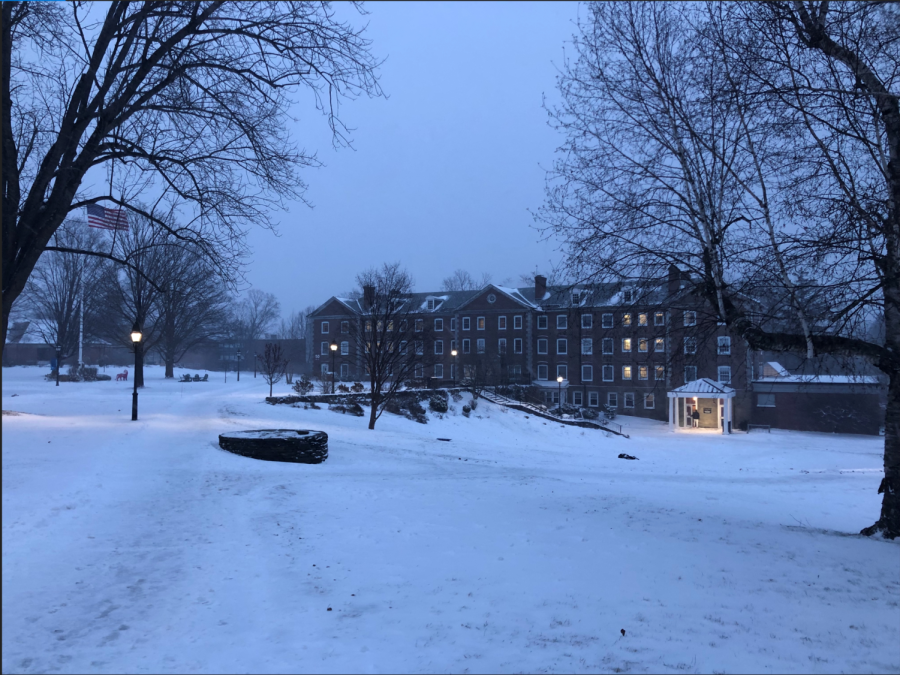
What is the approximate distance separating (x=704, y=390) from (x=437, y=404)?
774 inches

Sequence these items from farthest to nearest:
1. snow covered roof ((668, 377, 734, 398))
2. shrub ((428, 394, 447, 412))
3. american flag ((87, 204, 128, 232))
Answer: snow covered roof ((668, 377, 734, 398)) < shrub ((428, 394, 447, 412)) < american flag ((87, 204, 128, 232))

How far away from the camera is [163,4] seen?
7.77 metres

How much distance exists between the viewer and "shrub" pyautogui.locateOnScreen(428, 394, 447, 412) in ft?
114

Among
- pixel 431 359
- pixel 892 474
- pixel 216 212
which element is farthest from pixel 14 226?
pixel 431 359

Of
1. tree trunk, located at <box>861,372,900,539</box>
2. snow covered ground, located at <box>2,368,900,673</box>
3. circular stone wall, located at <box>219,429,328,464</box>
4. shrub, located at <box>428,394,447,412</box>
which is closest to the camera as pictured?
snow covered ground, located at <box>2,368,900,673</box>

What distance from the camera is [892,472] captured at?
8.59 meters

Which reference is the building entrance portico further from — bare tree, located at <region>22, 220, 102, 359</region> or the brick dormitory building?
bare tree, located at <region>22, 220, 102, 359</region>

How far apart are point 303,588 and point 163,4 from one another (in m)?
7.83

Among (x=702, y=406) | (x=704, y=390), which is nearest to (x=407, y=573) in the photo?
(x=704, y=390)

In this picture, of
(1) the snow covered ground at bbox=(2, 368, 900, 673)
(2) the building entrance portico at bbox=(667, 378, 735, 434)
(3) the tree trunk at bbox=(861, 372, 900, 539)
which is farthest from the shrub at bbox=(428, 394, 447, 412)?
(3) the tree trunk at bbox=(861, 372, 900, 539)

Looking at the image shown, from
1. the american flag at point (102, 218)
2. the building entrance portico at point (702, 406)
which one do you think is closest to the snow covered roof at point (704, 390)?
the building entrance portico at point (702, 406)

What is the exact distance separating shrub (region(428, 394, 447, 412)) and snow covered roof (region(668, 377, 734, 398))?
54.6 feet

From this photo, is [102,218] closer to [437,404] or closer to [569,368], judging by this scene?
[437,404]

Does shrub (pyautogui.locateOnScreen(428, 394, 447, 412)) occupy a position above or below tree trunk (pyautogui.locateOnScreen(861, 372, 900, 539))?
below
